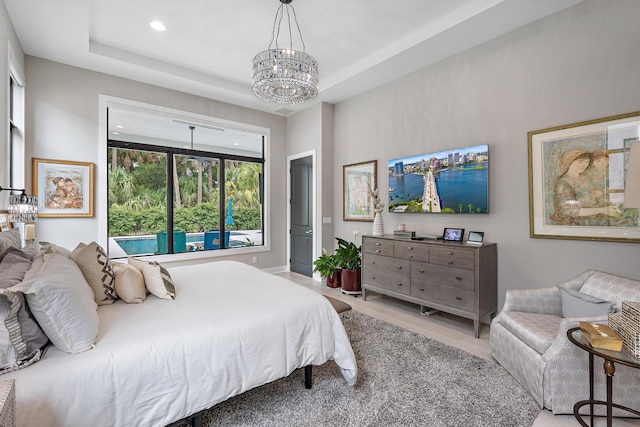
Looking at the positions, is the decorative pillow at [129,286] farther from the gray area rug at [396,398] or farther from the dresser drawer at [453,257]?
the dresser drawer at [453,257]

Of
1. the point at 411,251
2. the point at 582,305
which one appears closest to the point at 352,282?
the point at 411,251

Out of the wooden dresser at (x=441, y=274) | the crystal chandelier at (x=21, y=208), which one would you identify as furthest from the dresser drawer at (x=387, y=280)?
the crystal chandelier at (x=21, y=208)

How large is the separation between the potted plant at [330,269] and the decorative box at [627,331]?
10.9 feet

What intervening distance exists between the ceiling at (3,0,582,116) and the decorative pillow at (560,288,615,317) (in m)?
2.52

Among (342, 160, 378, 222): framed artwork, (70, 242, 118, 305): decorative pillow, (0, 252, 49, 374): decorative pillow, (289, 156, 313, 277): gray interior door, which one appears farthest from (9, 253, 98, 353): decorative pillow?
(289, 156, 313, 277): gray interior door

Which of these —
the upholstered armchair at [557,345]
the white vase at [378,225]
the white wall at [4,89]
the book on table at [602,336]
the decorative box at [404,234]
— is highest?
the white wall at [4,89]

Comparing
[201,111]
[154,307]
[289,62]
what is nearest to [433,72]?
[289,62]

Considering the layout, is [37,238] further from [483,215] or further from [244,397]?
[483,215]

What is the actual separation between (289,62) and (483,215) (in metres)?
2.59

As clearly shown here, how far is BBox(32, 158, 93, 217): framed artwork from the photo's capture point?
12.0ft

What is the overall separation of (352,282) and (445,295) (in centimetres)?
153

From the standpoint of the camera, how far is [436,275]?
10.9 ft

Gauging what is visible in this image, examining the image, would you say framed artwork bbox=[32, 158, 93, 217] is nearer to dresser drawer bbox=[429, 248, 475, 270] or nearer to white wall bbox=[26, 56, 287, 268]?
white wall bbox=[26, 56, 287, 268]

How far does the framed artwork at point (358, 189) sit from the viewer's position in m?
4.65
